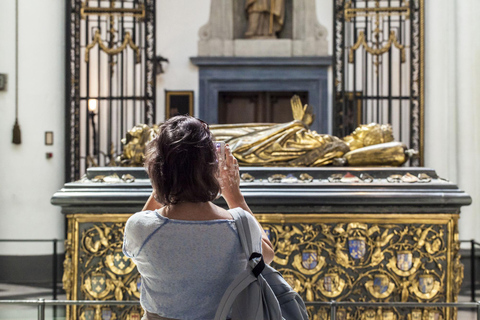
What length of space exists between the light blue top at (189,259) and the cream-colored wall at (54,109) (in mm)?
6186

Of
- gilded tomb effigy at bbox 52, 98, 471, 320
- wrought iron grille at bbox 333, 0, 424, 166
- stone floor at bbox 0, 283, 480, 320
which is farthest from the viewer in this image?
wrought iron grille at bbox 333, 0, 424, 166

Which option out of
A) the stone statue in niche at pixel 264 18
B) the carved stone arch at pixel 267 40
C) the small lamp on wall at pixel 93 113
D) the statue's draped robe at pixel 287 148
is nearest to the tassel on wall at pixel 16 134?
the small lamp on wall at pixel 93 113

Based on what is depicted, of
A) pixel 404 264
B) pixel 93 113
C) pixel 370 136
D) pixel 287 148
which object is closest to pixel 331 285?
pixel 404 264

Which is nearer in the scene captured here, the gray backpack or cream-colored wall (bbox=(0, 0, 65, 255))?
the gray backpack

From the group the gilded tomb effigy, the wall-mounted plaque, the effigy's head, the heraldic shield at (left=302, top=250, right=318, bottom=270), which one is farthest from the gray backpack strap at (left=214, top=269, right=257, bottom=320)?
the wall-mounted plaque

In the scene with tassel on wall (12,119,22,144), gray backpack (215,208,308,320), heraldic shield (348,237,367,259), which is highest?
tassel on wall (12,119,22,144)

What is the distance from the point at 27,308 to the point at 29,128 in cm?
259

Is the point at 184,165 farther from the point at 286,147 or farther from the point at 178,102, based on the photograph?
the point at 178,102

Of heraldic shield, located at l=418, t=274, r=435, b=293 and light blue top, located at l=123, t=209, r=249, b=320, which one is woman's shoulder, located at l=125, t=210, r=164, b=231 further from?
heraldic shield, located at l=418, t=274, r=435, b=293

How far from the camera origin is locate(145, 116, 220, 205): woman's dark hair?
5.47 ft

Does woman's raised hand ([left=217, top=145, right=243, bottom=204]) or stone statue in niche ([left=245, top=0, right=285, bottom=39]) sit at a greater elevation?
stone statue in niche ([left=245, top=0, right=285, bottom=39])

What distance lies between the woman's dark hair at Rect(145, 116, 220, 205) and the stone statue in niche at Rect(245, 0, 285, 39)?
678cm

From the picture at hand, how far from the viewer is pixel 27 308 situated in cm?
561

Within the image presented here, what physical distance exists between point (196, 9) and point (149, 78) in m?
1.12
